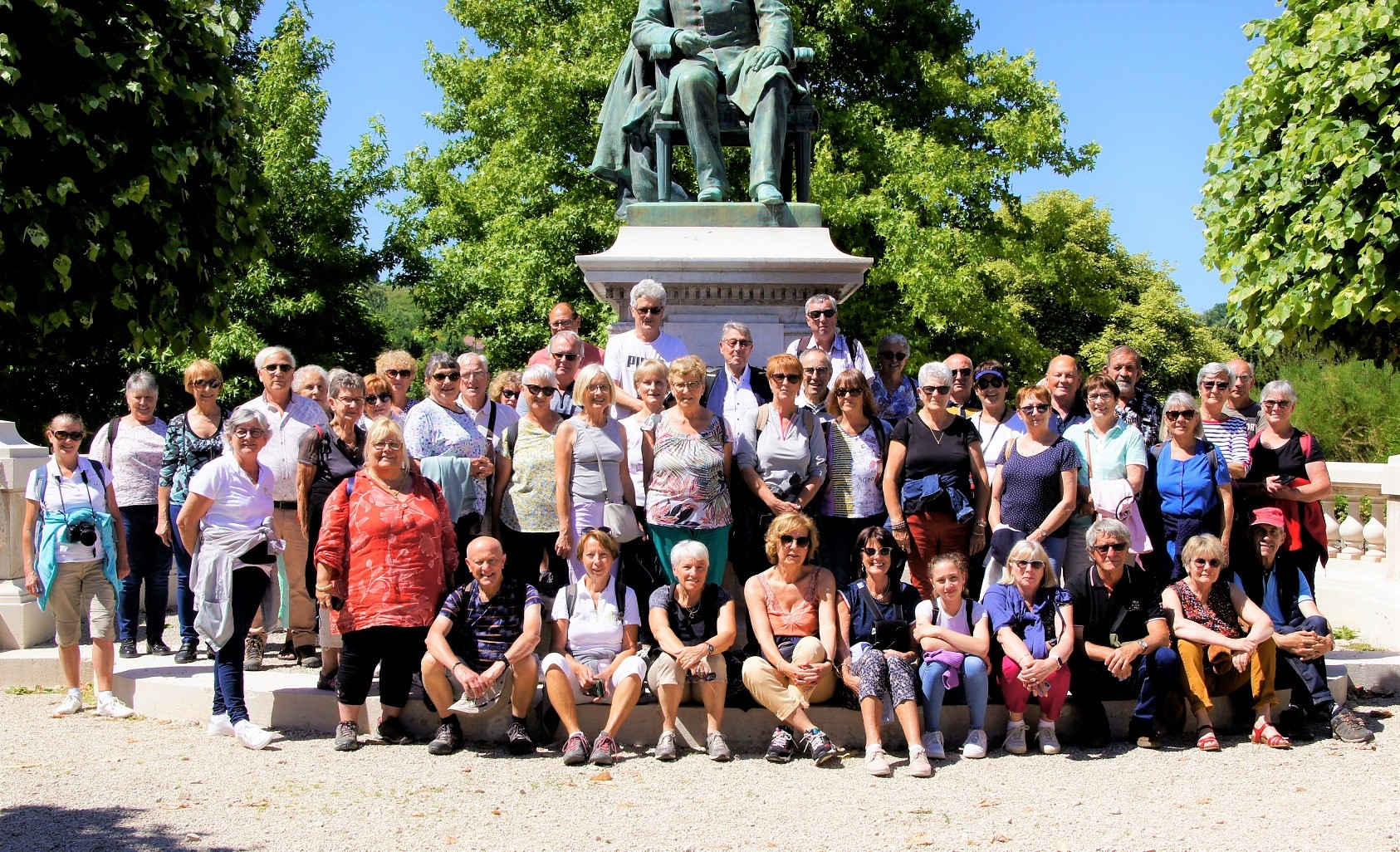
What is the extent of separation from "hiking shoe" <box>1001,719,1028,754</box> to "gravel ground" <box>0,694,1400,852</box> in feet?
0.27

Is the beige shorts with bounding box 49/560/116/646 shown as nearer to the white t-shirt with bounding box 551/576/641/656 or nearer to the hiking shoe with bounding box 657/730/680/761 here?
the white t-shirt with bounding box 551/576/641/656

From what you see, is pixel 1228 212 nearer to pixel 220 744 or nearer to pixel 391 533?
pixel 391 533

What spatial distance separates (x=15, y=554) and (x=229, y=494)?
2929 mm

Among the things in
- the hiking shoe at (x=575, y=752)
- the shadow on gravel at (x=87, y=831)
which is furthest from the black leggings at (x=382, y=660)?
the shadow on gravel at (x=87, y=831)

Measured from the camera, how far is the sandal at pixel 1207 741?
6.06m

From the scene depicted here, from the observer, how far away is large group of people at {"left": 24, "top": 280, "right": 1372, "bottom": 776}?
599 centimetres

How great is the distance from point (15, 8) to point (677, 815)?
149 inches

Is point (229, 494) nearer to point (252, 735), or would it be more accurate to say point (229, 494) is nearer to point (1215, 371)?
point (252, 735)

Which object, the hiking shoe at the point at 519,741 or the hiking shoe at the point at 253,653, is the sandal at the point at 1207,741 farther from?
the hiking shoe at the point at 253,653

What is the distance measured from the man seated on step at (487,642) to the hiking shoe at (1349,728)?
147 inches

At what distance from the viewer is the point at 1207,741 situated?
239 inches

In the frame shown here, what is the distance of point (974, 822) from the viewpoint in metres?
4.97

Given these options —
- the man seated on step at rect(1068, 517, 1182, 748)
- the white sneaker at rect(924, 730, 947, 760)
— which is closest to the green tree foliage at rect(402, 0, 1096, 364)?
the man seated on step at rect(1068, 517, 1182, 748)

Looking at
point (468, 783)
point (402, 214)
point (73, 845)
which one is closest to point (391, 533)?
point (468, 783)
